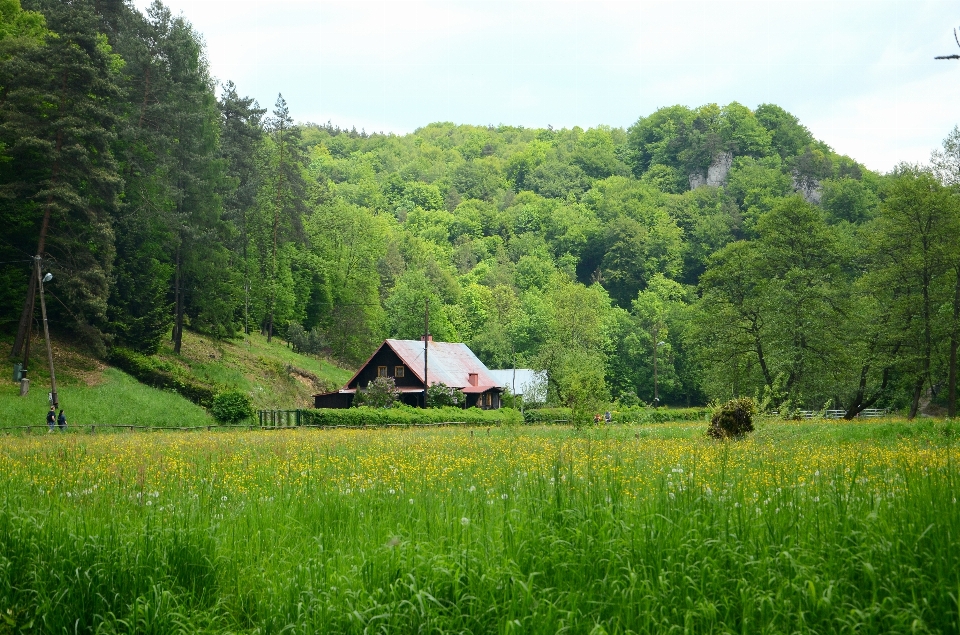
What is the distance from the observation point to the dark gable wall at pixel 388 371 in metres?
59.8

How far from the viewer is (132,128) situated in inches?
1695

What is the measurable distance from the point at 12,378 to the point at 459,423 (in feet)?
71.2

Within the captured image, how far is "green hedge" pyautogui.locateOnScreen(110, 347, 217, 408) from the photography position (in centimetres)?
4162

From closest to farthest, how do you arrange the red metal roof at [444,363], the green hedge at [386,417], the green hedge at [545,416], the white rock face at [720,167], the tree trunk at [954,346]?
1. the tree trunk at [954,346]
2. the green hedge at [386,417]
3. the green hedge at [545,416]
4. the red metal roof at [444,363]
5. the white rock face at [720,167]

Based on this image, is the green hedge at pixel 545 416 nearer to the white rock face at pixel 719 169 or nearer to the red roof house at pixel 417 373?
the red roof house at pixel 417 373

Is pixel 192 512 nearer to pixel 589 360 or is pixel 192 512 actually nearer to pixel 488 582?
pixel 488 582

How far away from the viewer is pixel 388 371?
2371 inches

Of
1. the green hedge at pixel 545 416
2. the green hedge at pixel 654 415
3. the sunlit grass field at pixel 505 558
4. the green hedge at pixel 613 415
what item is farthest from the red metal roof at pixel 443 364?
the sunlit grass field at pixel 505 558

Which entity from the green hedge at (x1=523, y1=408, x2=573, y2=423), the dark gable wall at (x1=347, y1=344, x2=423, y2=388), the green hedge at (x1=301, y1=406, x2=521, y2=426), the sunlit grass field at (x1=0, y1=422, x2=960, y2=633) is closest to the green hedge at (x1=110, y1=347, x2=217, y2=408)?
the green hedge at (x1=301, y1=406, x2=521, y2=426)

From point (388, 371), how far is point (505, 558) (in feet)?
179

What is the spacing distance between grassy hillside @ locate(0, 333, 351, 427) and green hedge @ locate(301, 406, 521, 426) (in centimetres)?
577

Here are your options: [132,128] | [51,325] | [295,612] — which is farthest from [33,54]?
[295,612]

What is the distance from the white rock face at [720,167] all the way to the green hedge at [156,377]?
374ft

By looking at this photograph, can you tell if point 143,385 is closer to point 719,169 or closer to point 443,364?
point 443,364
